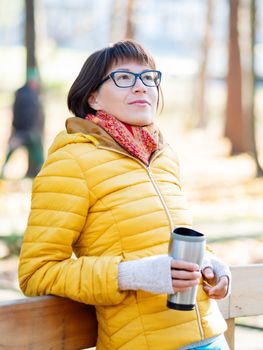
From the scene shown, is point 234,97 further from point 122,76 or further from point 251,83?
point 122,76

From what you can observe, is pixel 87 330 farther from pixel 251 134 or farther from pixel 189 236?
pixel 251 134

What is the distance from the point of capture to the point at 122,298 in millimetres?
2254

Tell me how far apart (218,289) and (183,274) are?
0.26 meters

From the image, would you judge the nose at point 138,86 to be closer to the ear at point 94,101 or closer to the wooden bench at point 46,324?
the ear at point 94,101

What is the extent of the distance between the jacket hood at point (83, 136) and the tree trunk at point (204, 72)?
86.2 feet

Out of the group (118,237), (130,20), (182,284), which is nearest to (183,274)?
(182,284)

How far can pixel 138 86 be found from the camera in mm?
2510

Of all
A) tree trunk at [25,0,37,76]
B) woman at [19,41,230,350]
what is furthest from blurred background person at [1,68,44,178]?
woman at [19,41,230,350]

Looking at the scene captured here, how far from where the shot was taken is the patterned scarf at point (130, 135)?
96.3 inches

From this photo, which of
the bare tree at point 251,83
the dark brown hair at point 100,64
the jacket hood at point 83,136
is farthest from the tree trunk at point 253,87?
the jacket hood at point 83,136

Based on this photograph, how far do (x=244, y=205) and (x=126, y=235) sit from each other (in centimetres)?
1034

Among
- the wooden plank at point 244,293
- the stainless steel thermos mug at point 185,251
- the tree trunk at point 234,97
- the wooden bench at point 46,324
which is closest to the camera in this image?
the stainless steel thermos mug at point 185,251

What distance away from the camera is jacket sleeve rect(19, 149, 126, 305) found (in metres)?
2.24

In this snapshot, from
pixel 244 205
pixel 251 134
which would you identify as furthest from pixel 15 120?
pixel 251 134
